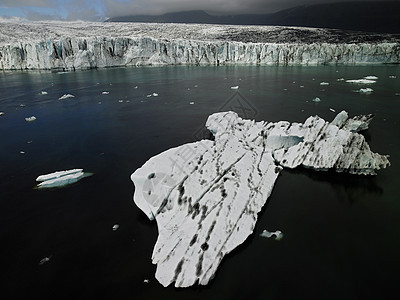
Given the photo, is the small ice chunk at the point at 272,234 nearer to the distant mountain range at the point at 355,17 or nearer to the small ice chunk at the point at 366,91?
the small ice chunk at the point at 366,91

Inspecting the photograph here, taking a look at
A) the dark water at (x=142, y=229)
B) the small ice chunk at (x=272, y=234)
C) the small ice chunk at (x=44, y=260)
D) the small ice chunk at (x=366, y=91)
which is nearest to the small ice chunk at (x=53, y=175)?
the dark water at (x=142, y=229)

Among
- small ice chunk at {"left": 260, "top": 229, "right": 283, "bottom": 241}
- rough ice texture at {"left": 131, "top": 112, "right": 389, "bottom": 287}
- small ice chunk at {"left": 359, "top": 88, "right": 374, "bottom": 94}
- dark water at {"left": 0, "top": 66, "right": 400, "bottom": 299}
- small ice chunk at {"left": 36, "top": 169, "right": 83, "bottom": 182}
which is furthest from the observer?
small ice chunk at {"left": 359, "top": 88, "right": 374, "bottom": 94}

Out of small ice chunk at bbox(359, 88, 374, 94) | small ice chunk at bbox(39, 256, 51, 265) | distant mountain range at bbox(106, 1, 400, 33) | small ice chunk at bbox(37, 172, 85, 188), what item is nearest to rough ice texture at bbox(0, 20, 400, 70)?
small ice chunk at bbox(359, 88, 374, 94)

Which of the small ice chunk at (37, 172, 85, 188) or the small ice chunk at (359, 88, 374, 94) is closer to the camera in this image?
the small ice chunk at (37, 172, 85, 188)

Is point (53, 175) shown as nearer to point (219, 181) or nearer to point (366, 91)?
point (219, 181)

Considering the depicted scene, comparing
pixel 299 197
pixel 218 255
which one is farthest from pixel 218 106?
pixel 218 255

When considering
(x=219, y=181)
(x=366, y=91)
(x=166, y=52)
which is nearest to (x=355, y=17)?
(x=166, y=52)

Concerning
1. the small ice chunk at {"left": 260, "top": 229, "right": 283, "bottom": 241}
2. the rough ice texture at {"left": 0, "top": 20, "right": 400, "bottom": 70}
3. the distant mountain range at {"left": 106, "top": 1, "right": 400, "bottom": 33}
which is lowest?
the small ice chunk at {"left": 260, "top": 229, "right": 283, "bottom": 241}

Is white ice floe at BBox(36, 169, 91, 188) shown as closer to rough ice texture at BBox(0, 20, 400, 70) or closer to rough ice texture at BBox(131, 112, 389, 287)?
rough ice texture at BBox(131, 112, 389, 287)
